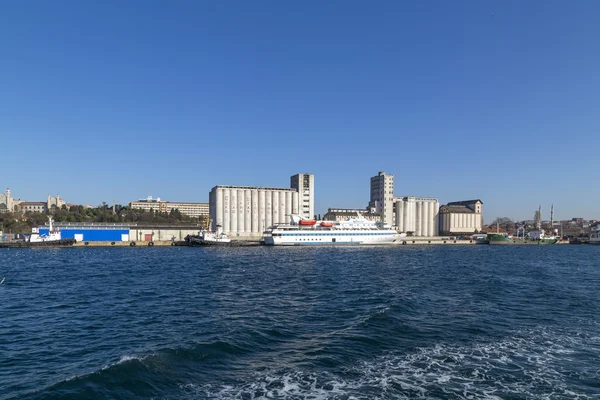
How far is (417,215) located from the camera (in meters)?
155

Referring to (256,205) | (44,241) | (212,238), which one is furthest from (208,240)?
(256,205)

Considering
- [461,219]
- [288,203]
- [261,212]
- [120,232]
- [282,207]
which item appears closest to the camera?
[120,232]

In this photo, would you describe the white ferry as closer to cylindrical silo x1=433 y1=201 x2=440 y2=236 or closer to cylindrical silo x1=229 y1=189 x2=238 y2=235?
cylindrical silo x1=229 y1=189 x2=238 y2=235

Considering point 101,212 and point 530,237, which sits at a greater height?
point 101,212

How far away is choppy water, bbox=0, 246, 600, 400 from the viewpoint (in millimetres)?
11664

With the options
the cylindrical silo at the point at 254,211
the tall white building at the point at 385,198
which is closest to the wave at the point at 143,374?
the cylindrical silo at the point at 254,211

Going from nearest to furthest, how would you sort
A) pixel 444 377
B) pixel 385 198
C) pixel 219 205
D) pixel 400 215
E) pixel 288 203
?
pixel 444 377
pixel 219 205
pixel 288 203
pixel 385 198
pixel 400 215

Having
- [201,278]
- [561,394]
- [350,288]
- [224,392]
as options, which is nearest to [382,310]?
[350,288]

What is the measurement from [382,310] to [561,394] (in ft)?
34.4

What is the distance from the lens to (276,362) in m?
13.6

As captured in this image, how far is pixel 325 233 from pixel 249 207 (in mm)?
36084

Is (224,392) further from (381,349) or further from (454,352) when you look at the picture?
(454,352)

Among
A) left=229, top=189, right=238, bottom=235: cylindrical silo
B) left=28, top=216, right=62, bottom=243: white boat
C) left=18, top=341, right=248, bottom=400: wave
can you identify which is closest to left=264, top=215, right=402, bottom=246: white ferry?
left=229, top=189, right=238, bottom=235: cylindrical silo

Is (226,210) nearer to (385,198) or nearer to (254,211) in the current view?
(254,211)
